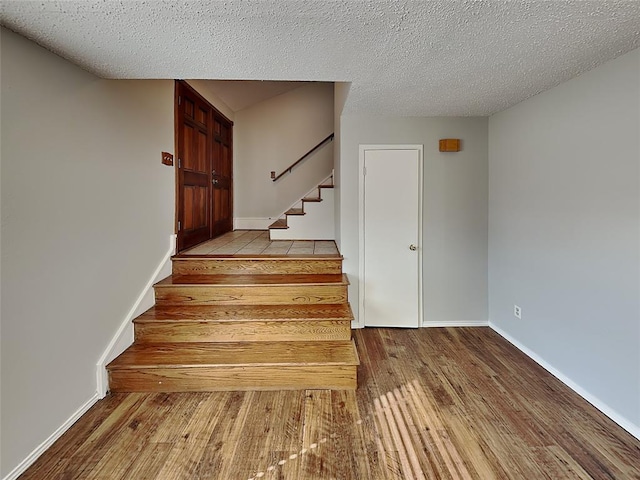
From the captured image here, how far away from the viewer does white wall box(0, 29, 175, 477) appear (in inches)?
69.3

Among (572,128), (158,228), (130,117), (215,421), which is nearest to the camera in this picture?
(215,421)

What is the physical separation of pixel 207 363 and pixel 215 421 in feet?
1.50

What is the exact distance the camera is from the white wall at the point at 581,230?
2.11m

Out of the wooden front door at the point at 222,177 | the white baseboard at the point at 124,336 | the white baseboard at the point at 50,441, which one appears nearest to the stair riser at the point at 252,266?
the white baseboard at the point at 124,336

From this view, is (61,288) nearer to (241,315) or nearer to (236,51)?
(241,315)

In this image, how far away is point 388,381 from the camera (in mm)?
2686

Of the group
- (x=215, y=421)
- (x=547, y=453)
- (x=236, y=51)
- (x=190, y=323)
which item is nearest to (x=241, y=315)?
(x=190, y=323)

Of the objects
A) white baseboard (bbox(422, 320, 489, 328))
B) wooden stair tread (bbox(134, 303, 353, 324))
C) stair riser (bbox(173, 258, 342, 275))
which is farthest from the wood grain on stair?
white baseboard (bbox(422, 320, 489, 328))

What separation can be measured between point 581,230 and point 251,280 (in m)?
2.63

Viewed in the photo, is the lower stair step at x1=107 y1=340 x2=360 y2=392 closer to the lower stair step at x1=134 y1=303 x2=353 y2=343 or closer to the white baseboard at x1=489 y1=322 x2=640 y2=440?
the lower stair step at x1=134 y1=303 x2=353 y2=343

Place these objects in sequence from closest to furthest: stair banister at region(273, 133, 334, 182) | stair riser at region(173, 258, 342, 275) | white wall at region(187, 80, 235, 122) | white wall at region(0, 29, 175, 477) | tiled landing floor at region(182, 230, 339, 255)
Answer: white wall at region(0, 29, 175, 477) → stair riser at region(173, 258, 342, 275) → tiled landing floor at region(182, 230, 339, 255) → white wall at region(187, 80, 235, 122) → stair banister at region(273, 133, 334, 182)

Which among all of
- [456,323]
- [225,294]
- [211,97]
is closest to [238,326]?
[225,294]

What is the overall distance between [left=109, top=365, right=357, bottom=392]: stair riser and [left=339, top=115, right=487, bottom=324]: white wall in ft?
4.25

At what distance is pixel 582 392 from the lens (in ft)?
8.10
